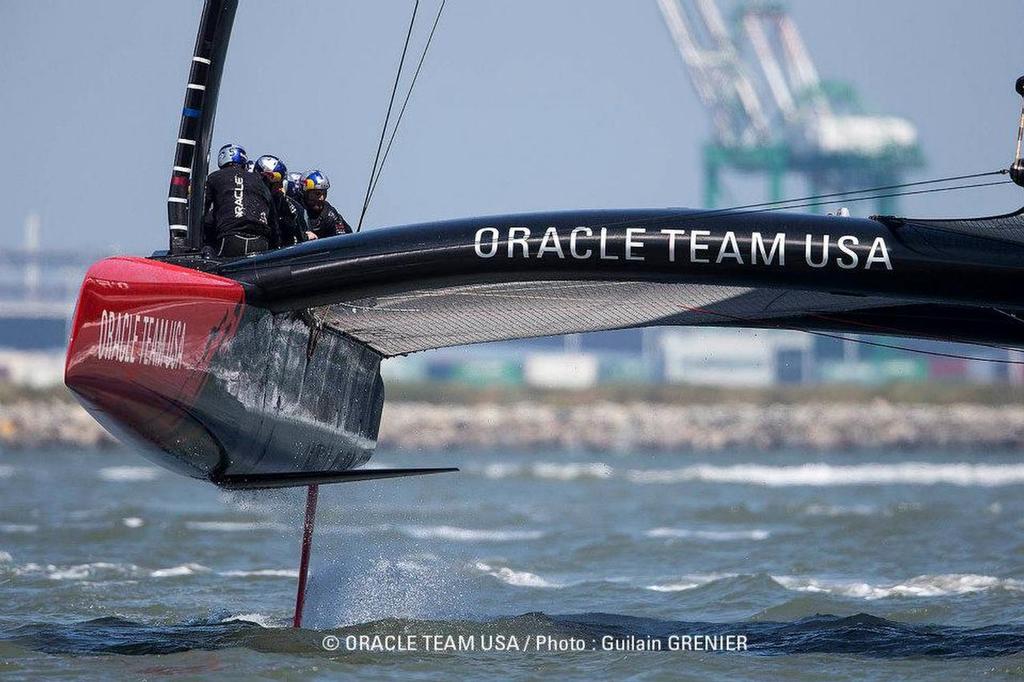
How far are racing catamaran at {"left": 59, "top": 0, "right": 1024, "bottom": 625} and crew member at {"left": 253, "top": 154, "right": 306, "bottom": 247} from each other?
1.84 feet

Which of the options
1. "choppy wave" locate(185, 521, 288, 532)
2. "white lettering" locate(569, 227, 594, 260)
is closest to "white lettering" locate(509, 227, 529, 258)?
"white lettering" locate(569, 227, 594, 260)

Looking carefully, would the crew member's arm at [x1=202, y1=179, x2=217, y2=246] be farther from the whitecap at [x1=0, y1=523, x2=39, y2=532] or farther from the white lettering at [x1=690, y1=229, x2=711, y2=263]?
the whitecap at [x1=0, y1=523, x2=39, y2=532]

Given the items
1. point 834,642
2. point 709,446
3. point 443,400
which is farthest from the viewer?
point 443,400

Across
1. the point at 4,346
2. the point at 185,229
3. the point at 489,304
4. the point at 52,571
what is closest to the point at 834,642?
the point at 489,304

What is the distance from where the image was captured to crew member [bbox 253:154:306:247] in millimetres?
8305

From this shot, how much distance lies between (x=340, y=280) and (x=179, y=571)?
5023 millimetres

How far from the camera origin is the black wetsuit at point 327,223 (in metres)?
8.84

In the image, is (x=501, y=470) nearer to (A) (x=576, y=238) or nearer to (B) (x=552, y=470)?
(B) (x=552, y=470)

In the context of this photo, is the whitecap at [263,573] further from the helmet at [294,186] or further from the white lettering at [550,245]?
the white lettering at [550,245]

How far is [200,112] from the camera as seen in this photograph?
772 centimetres

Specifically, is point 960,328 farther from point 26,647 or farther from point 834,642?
point 26,647

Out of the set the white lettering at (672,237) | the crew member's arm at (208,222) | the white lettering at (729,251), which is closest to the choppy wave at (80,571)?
the crew member's arm at (208,222)

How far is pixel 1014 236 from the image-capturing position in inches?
281

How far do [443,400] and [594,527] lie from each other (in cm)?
3913
